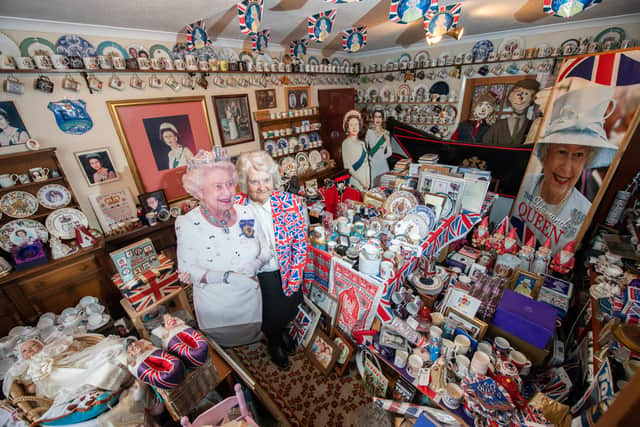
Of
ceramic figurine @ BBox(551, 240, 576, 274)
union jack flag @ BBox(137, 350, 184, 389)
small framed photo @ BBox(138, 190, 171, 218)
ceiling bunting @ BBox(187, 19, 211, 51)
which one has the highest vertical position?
ceiling bunting @ BBox(187, 19, 211, 51)

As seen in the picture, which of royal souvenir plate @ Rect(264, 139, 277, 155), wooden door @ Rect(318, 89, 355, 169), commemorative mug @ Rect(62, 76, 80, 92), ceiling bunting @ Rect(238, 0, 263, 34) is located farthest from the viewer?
wooden door @ Rect(318, 89, 355, 169)

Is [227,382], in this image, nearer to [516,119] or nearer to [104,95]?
[104,95]

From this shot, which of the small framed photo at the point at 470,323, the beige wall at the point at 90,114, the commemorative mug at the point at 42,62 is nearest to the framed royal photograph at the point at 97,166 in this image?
the beige wall at the point at 90,114

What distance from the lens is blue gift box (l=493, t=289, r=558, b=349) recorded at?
1.63 m

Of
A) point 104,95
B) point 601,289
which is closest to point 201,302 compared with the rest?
point 104,95

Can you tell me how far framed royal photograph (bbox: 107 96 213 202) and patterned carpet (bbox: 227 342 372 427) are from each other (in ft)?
7.75

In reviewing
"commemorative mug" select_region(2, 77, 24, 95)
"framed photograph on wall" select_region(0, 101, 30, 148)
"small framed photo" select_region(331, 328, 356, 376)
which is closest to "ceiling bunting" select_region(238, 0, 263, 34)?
"commemorative mug" select_region(2, 77, 24, 95)

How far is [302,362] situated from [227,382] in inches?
26.1

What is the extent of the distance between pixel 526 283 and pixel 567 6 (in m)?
2.23

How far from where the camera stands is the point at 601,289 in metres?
1.75

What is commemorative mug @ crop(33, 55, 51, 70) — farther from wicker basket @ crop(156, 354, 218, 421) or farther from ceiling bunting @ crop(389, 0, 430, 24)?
ceiling bunting @ crop(389, 0, 430, 24)

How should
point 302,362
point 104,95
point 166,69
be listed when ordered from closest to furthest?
point 302,362
point 104,95
point 166,69

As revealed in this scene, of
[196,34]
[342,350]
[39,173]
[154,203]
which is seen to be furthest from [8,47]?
[342,350]

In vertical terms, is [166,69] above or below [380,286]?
above
